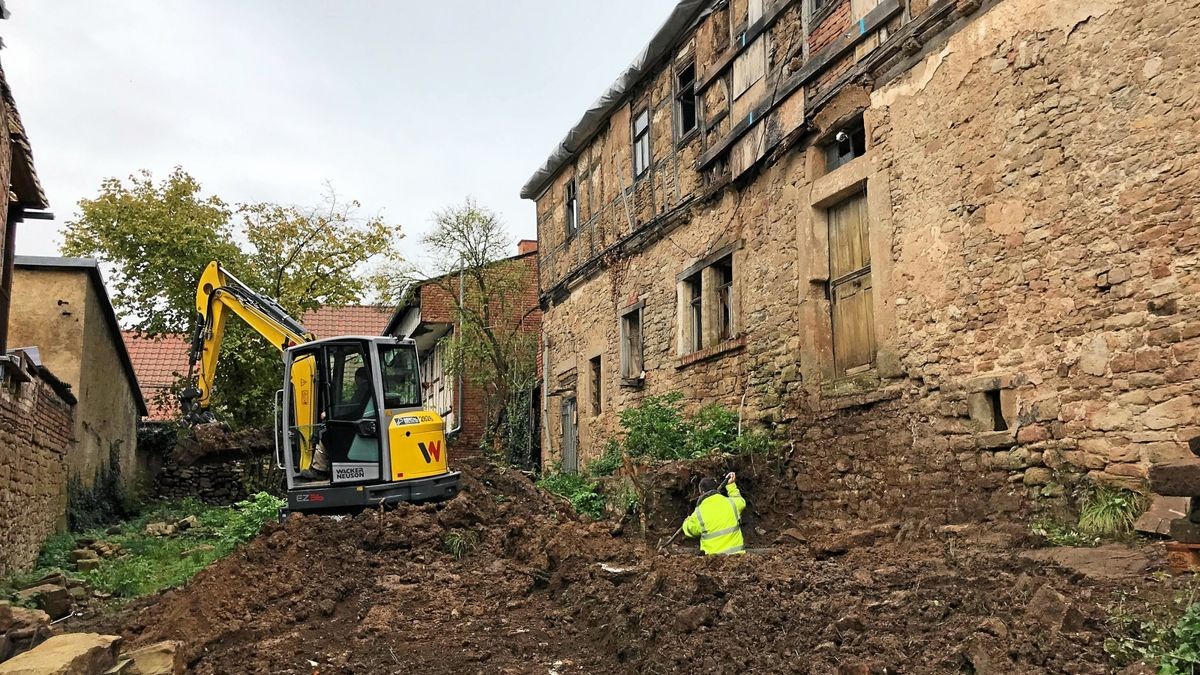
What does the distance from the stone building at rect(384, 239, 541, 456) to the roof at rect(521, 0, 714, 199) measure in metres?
3.03

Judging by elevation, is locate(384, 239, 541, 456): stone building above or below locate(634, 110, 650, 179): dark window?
below

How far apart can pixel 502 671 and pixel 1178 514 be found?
14.7 feet

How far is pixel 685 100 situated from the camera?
1392cm

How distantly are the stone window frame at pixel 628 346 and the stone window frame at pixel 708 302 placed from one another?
1.27 meters

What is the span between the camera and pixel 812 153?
416 inches

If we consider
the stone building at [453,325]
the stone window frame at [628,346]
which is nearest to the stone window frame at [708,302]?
the stone window frame at [628,346]

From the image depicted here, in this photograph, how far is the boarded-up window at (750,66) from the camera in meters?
11.5

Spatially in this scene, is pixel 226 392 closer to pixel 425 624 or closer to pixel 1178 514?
pixel 425 624

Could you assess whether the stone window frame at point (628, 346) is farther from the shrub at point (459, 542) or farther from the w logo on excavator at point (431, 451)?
the shrub at point (459, 542)

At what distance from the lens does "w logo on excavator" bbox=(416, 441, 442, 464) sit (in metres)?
11.6

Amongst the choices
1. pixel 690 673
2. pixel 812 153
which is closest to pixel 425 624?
pixel 690 673

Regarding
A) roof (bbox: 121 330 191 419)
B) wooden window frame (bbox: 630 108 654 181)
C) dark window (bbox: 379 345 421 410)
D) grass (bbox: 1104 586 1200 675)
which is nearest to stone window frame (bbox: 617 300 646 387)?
wooden window frame (bbox: 630 108 654 181)

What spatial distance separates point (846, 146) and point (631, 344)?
5966 millimetres

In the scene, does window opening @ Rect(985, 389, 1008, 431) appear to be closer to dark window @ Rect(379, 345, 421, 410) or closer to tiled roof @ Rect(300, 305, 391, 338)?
dark window @ Rect(379, 345, 421, 410)
